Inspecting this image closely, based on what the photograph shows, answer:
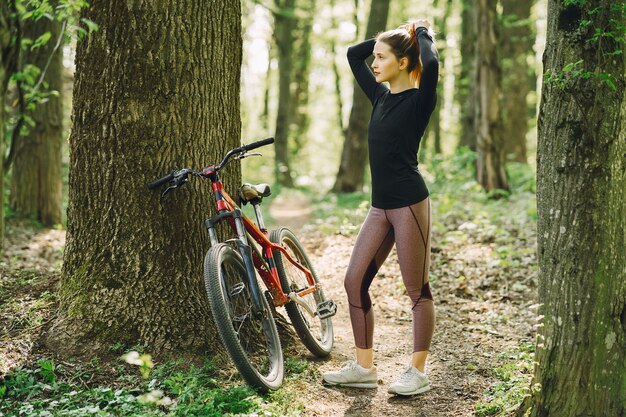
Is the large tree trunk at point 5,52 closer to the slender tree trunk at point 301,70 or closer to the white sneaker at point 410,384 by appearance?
the white sneaker at point 410,384

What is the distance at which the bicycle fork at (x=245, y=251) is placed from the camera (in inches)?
163

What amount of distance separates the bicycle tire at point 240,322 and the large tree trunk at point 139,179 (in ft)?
0.98

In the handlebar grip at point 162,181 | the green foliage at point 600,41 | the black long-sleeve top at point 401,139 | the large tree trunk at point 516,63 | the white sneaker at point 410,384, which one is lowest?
the white sneaker at point 410,384

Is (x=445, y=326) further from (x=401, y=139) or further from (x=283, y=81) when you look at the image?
(x=283, y=81)

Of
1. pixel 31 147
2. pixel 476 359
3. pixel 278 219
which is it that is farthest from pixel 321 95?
pixel 476 359

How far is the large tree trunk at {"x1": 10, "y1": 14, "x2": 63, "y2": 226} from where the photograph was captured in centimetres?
974

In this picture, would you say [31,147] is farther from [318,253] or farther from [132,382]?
[132,382]

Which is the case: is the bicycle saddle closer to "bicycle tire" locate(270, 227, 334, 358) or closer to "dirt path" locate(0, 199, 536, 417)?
"bicycle tire" locate(270, 227, 334, 358)

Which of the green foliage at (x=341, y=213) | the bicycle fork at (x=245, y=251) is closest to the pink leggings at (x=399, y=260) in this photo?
the bicycle fork at (x=245, y=251)

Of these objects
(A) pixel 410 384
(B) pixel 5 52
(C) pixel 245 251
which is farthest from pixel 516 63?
(B) pixel 5 52

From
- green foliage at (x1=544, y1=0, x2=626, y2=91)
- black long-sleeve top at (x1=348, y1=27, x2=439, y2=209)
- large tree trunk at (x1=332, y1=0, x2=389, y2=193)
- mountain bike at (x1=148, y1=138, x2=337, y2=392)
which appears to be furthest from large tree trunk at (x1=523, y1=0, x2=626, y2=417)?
large tree trunk at (x1=332, y1=0, x2=389, y2=193)

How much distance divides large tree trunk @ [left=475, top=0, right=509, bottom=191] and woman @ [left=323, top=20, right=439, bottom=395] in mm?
7790

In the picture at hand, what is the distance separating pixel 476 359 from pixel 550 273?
176 centimetres

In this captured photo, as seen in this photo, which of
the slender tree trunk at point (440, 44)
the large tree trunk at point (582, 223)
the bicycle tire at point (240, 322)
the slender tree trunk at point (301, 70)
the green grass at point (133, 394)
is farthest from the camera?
the slender tree trunk at point (301, 70)
